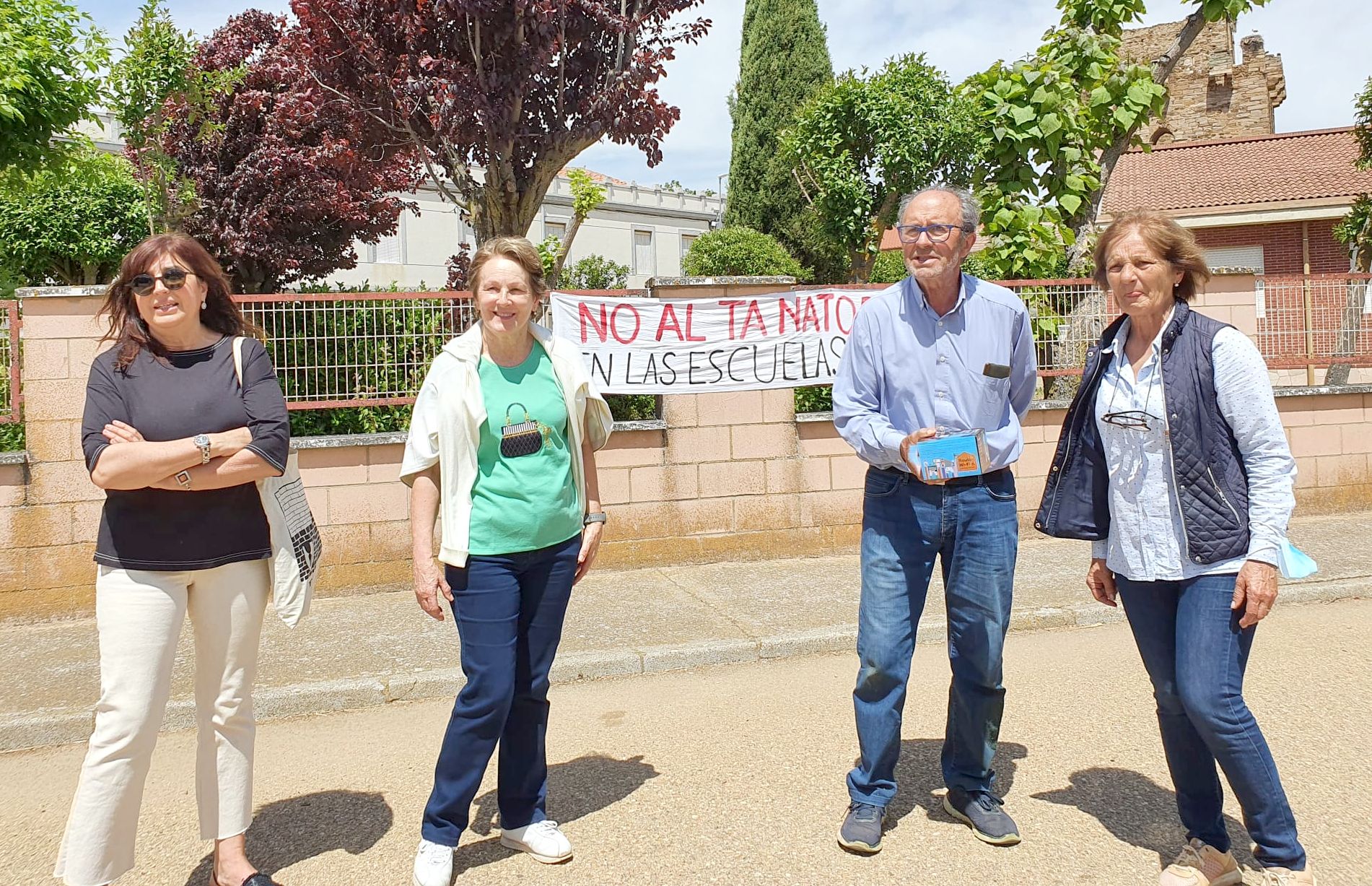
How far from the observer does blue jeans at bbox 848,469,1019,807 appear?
3.26 m

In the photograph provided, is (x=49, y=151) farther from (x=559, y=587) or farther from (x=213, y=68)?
(x=559, y=587)

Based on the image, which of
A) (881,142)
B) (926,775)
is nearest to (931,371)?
(926,775)

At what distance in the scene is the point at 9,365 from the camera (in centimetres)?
675

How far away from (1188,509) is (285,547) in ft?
8.62

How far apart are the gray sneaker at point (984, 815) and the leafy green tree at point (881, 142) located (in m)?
13.0

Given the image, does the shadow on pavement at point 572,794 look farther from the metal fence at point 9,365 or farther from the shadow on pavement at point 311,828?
the metal fence at point 9,365

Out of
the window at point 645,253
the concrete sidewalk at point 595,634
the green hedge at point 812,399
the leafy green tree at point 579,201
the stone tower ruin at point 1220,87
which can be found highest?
the stone tower ruin at point 1220,87

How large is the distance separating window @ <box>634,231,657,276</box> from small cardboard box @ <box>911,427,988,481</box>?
43.5 meters

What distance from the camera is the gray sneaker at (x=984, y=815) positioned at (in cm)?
326

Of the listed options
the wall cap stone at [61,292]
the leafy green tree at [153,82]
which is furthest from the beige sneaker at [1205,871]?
the leafy green tree at [153,82]

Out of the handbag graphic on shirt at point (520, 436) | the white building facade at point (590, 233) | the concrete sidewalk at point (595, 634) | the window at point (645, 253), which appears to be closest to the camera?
the handbag graphic on shirt at point (520, 436)

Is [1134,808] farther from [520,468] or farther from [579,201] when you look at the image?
[579,201]

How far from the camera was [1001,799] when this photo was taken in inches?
136

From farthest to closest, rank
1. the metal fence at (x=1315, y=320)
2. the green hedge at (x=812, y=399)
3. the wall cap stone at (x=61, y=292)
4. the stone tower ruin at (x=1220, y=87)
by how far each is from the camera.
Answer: the stone tower ruin at (x=1220, y=87) < the metal fence at (x=1315, y=320) < the green hedge at (x=812, y=399) < the wall cap stone at (x=61, y=292)
